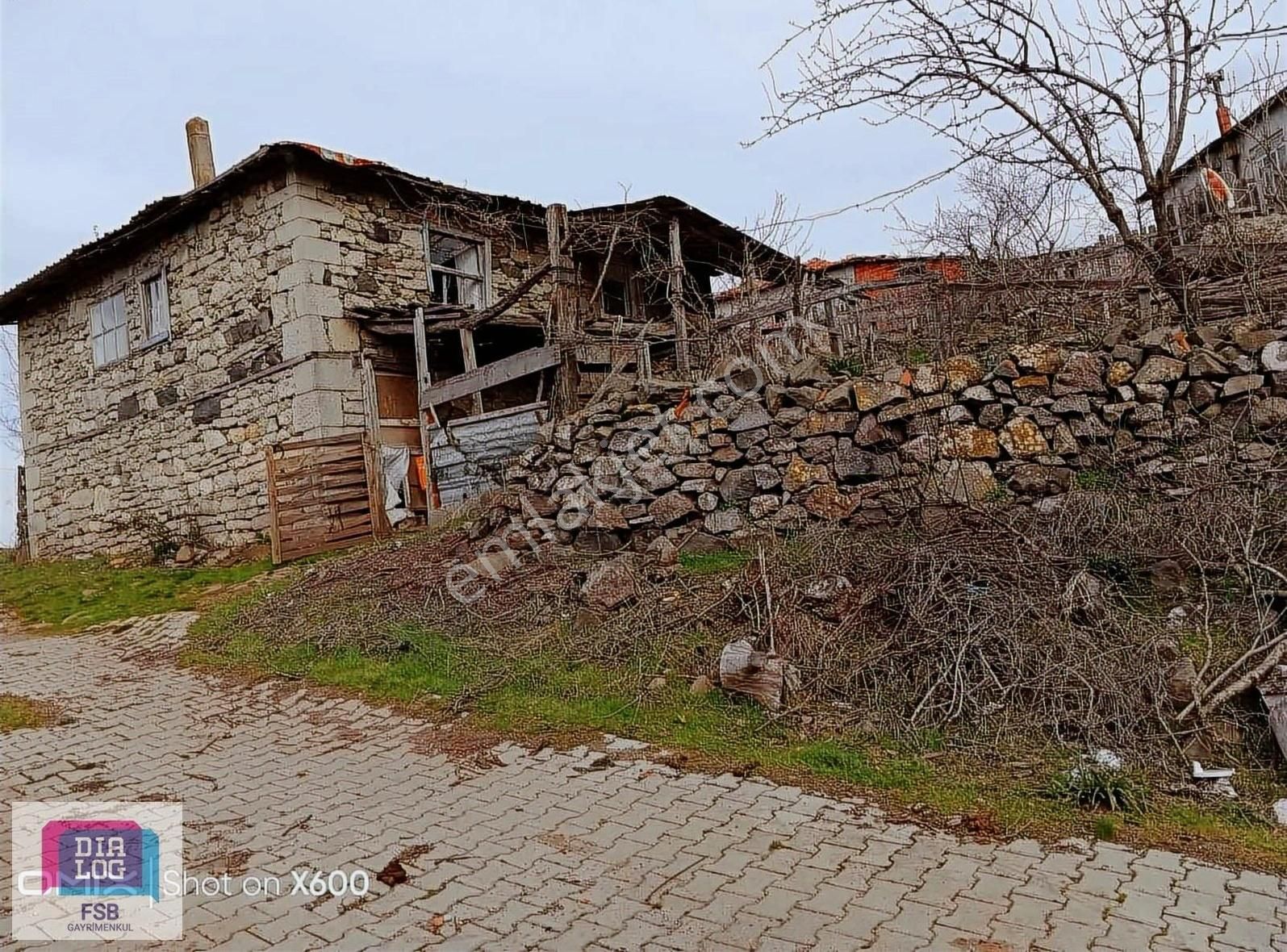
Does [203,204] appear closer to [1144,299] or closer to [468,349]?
[468,349]

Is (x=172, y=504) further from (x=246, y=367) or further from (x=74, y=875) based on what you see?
(x=74, y=875)

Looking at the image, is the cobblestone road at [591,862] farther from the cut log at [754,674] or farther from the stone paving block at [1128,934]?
the cut log at [754,674]

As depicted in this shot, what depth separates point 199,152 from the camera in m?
14.2

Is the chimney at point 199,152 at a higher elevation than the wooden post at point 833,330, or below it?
higher

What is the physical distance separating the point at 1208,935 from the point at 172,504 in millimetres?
13871

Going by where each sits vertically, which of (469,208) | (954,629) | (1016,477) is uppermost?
(469,208)

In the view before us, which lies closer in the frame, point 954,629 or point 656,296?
point 954,629

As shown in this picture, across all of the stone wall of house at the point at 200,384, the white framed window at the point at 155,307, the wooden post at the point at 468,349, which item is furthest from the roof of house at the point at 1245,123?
the white framed window at the point at 155,307

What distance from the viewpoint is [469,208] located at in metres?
12.8

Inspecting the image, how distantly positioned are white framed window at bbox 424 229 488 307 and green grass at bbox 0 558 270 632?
184 inches

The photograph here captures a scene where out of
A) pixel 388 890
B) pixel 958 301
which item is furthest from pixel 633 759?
pixel 958 301

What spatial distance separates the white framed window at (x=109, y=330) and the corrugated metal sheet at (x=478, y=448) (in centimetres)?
673

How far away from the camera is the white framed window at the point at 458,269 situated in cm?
1300

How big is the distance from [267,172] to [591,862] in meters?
10.8
